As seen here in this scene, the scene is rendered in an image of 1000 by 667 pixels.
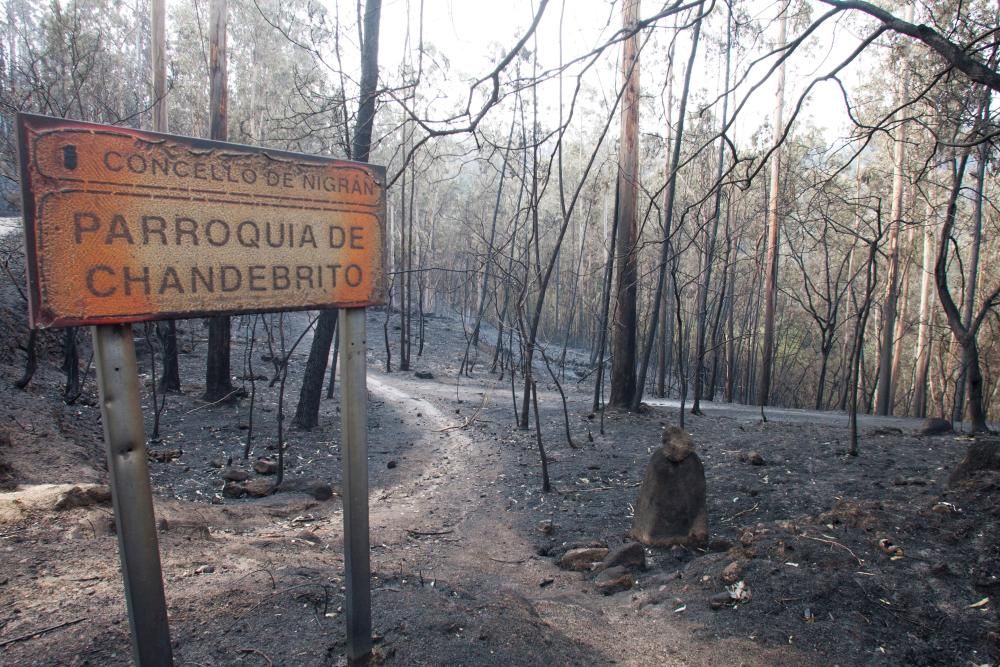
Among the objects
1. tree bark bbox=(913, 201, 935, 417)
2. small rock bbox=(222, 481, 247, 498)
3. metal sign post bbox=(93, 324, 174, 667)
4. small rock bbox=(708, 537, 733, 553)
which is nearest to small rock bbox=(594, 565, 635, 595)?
small rock bbox=(708, 537, 733, 553)

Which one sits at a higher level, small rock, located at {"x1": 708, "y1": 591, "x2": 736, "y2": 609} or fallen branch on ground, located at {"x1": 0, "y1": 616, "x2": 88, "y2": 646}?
fallen branch on ground, located at {"x1": 0, "y1": 616, "x2": 88, "y2": 646}

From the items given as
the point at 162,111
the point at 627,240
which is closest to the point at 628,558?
the point at 627,240

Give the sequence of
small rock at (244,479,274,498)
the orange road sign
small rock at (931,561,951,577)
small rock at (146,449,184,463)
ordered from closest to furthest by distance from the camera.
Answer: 1. the orange road sign
2. small rock at (931,561,951,577)
3. small rock at (244,479,274,498)
4. small rock at (146,449,184,463)

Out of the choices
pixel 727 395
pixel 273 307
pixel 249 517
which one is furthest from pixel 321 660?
pixel 727 395

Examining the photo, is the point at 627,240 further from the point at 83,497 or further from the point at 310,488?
the point at 83,497

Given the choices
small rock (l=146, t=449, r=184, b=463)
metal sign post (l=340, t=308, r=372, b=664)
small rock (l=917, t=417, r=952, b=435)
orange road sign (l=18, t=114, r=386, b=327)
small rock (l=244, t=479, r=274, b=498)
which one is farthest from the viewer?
small rock (l=917, t=417, r=952, b=435)

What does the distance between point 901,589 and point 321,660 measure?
10.0 ft

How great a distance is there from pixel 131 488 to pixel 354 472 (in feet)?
2.58

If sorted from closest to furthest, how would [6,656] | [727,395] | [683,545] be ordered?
[6,656]
[683,545]
[727,395]

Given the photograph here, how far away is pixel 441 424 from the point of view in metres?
10.3

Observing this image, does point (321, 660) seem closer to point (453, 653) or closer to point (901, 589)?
point (453, 653)

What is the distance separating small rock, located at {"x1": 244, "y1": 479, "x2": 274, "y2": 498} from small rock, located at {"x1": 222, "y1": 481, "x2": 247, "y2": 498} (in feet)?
0.17

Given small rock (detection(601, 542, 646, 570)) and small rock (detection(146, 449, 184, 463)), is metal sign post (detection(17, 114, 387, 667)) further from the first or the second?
small rock (detection(146, 449, 184, 463))

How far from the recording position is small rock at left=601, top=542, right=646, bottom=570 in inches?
167
